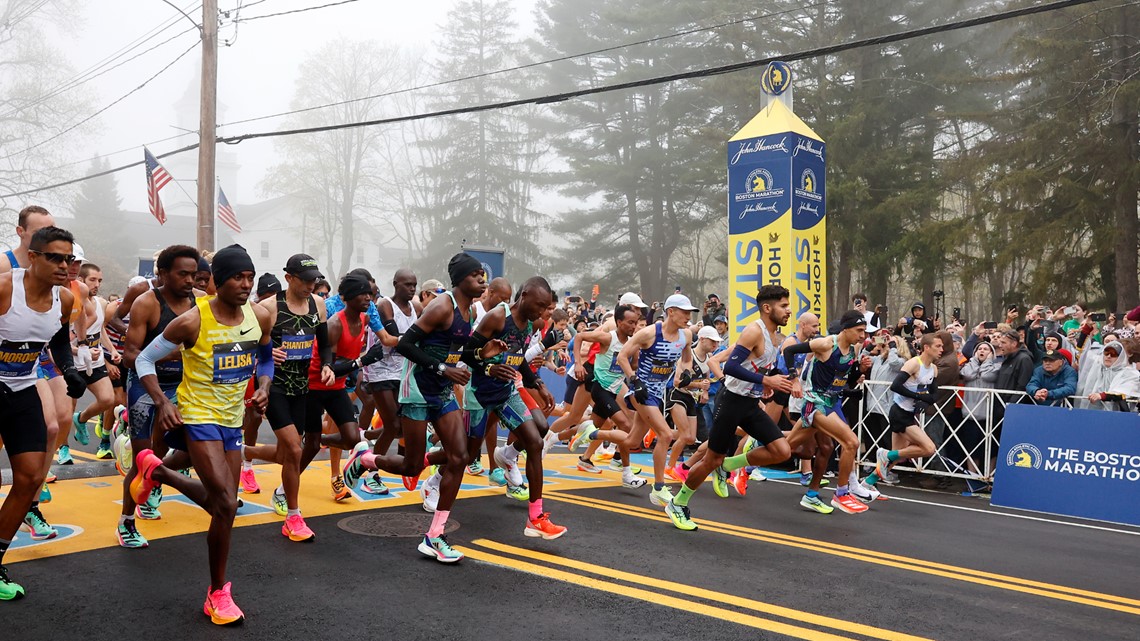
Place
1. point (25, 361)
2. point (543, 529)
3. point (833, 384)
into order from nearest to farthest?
point (25, 361) < point (543, 529) < point (833, 384)

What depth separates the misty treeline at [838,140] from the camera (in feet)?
71.8

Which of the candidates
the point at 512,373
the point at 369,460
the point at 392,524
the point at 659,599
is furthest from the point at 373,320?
the point at 659,599

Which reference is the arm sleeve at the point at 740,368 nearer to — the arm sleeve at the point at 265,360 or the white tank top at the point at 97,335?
the arm sleeve at the point at 265,360

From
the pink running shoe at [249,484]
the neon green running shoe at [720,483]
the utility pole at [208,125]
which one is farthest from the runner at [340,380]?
the utility pole at [208,125]

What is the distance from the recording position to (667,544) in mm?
7102

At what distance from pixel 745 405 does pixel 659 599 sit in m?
2.83

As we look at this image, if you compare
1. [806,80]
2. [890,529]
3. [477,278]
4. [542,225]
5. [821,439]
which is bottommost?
[890,529]

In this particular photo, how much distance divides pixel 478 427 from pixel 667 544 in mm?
1855

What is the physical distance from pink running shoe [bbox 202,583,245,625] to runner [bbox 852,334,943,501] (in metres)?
7.70

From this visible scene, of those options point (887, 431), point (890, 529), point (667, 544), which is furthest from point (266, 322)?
point (887, 431)

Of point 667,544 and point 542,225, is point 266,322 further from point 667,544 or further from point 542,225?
point 542,225

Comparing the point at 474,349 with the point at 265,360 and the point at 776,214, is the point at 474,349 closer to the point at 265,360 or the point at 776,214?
the point at 265,360

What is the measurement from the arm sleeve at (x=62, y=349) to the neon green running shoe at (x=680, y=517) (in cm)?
483

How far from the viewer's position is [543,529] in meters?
6.99
